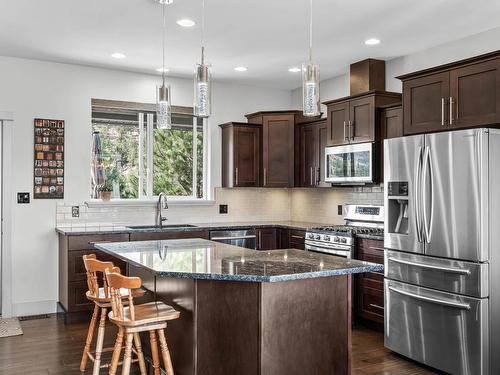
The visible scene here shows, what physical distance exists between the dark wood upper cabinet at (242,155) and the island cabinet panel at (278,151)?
0.11m

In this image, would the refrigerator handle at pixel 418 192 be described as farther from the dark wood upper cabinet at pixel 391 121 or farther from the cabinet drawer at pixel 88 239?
the cabinet drawer at pixel 88 239

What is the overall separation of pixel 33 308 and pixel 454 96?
15.1 ft

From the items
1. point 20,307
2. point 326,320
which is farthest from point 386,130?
point 20,307

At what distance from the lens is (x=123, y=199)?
5855 mm

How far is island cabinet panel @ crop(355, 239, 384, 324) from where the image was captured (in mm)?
4504

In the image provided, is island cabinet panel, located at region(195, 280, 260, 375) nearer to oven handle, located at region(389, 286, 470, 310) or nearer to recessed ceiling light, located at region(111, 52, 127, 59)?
oven handle, located at region(389, 286, 470, 310)

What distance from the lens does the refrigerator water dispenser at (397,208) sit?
3936 mm

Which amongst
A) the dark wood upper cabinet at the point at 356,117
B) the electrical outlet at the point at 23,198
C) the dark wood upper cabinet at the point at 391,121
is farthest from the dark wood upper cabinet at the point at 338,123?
the electrical outlet at the point at 23,198

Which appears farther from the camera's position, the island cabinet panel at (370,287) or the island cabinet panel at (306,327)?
the island cabinet panel at (370,287)

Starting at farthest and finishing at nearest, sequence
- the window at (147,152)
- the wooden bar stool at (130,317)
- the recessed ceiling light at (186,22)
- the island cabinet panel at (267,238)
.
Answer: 1. the island cabinet panel at (267,238)
2. the window at (147,152)
3. the recessed ceiling light at (186,22)
4. the wooden bar stool at (130,317)

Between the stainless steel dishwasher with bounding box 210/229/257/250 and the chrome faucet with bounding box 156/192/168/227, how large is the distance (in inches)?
26.4

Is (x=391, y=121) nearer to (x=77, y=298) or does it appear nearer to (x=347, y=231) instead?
(x=347, y=231)

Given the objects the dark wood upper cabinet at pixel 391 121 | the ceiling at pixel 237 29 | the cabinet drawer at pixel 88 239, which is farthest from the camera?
the cabinet drawer at pixel 88 239

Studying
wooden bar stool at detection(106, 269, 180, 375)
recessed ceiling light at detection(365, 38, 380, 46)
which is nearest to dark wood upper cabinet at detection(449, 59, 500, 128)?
recessed ceiling light at detection(365, 38, 380, 46)
